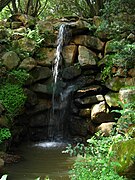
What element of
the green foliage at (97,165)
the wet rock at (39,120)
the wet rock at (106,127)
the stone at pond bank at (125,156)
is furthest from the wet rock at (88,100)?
the stone at pond bank at (125,156)

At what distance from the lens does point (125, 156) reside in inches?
179

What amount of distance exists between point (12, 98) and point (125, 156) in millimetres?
5844

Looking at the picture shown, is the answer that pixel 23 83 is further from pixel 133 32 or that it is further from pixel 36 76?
pixel 133 32

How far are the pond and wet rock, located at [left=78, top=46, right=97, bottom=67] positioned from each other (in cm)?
328

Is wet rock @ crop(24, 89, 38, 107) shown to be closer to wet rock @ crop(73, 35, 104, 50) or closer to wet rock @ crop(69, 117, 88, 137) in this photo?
wet rock @ crop(69, 117, 88, 137)

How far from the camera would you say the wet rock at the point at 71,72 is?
451 inches

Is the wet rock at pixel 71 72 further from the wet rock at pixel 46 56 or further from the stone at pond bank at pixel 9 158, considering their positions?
the stone at pond bank at pixel 9 158

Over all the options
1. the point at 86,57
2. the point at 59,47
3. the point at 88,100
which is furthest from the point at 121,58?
the point at 59,47

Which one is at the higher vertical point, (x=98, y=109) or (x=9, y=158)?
(x=98, y=109)

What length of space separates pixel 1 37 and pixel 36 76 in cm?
220

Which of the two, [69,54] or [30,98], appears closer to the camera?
[30,98]

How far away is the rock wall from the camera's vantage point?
10.2m

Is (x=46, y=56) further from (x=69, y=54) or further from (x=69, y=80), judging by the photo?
(x=69, y=80)

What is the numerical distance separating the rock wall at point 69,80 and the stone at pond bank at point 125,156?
15.9ft
